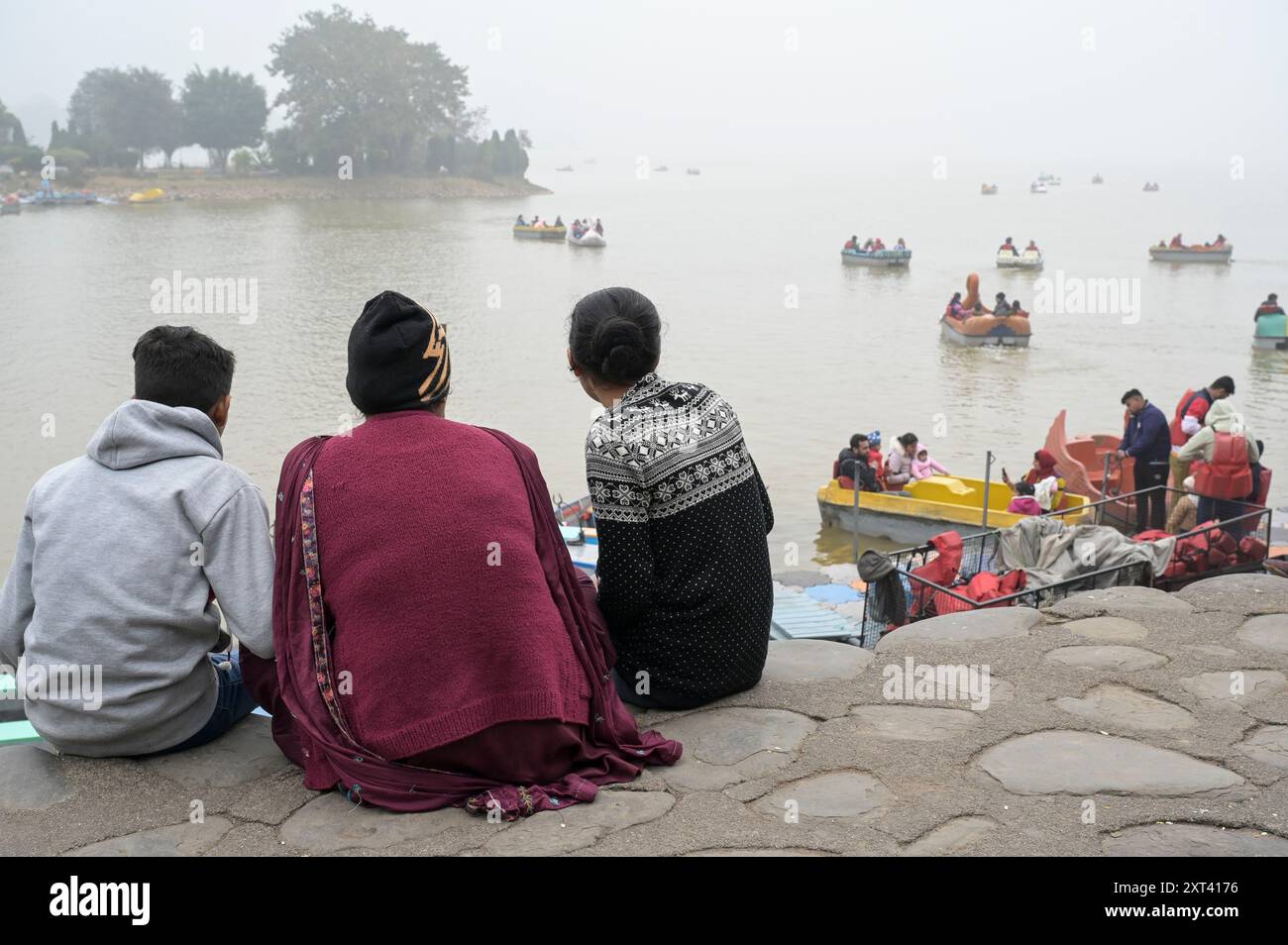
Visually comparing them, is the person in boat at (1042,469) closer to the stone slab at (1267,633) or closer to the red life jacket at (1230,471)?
the red life jacket at (1230,471)

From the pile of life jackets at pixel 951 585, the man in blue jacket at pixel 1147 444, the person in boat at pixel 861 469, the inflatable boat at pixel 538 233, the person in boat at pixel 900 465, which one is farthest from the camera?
the inflatable boat at pixel 538 233

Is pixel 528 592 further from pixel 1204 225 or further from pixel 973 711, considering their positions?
pixel 1204 225

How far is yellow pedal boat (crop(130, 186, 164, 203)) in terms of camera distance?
2542 inches

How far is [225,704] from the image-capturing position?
10.1 ft

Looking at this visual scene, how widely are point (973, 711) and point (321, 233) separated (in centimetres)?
5246

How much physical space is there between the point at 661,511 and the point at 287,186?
75.7 metres

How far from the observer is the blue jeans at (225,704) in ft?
9.88

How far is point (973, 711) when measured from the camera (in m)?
3.33

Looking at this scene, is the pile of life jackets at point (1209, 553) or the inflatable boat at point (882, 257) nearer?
the pile of life jackets at point (1209, 553)

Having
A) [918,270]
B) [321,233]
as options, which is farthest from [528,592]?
[321,233]

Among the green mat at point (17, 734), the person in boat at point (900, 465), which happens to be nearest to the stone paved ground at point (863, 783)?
the green mat at point (17, 734)

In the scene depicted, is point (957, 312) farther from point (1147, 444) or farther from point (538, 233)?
point (538, 233)

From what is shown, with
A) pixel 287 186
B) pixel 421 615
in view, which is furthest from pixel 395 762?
pixel 287 186

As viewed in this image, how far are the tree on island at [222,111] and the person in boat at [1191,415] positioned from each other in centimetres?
7892
